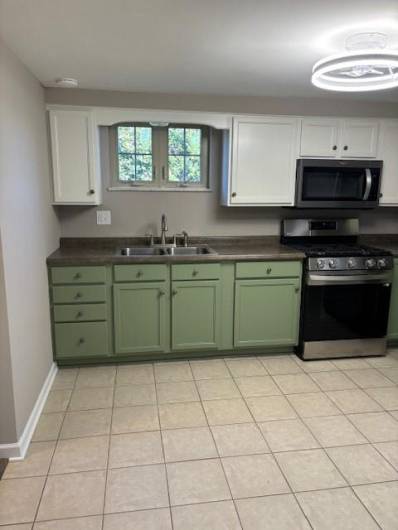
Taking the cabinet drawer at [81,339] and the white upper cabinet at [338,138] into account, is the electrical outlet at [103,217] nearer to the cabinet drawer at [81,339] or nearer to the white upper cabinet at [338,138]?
the cabinet drawer at [81,339]

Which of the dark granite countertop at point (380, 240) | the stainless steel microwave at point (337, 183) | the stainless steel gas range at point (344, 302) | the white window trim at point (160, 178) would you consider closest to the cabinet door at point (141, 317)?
the white window trim at point (160, 178)

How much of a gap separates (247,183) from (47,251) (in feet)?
5.56

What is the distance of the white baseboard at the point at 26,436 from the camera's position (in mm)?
2061

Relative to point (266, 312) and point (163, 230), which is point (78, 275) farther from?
point (266, 312)

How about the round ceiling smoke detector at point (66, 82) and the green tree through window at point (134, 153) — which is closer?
the round ceiling smoke detector at point (66, 82)

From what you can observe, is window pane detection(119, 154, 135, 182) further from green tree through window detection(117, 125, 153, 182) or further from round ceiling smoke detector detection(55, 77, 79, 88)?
round ceiling smoke detector detection(55, 77, 79, 88)

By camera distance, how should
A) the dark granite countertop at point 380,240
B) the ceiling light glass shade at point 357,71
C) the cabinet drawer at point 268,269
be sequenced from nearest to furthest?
the ceiling light glass shade at point 357,71 → the cabinet drawer at point 268,269 → the dark granite countertop at point 380,240

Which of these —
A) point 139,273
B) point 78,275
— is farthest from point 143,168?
point 78,275

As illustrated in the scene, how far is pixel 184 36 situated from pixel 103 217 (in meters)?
1.78

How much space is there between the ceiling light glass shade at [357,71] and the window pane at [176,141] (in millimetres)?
1498

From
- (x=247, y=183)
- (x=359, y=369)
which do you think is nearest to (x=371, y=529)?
(x=359, y=369)

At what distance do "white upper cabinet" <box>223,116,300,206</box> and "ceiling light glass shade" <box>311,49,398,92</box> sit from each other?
3.26 ft

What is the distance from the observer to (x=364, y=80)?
7.21 ft

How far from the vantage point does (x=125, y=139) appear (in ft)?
11.2
